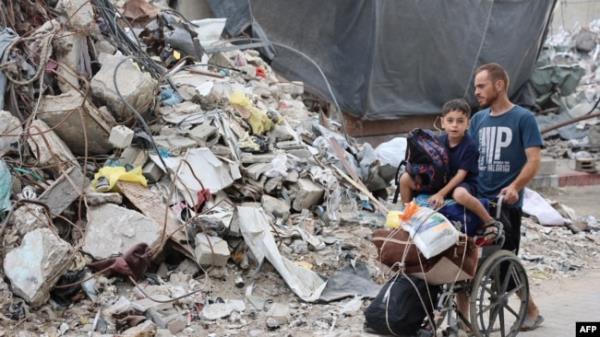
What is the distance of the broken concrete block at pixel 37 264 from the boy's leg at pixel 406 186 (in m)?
2.19

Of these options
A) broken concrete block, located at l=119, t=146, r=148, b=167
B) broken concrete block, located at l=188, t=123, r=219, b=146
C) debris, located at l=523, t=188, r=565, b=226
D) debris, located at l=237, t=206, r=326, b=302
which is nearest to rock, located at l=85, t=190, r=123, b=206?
broken concrete block, located at l=119, t=146, r=148, b=167

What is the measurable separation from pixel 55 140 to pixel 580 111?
1190 cm

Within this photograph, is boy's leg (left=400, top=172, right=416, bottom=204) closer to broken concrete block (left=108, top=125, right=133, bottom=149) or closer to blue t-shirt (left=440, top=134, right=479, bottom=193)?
blue t-shirt (left=440, top=134, right=479, bottom=193)

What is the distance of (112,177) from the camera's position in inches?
255

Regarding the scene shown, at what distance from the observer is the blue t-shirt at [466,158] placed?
4.92m

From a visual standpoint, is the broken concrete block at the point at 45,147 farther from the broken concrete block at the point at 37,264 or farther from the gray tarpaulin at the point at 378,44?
the gray tarpaulin at the point at 378,44

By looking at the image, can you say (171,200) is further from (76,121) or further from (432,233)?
(432,233)

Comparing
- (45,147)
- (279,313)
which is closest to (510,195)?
(279,313)

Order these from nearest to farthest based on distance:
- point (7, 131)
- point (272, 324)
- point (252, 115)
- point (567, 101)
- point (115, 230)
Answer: point (272, 324), point (115, 230), point (7, 131), point (252, 115), point (567, 101)

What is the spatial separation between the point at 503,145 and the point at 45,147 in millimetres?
3455

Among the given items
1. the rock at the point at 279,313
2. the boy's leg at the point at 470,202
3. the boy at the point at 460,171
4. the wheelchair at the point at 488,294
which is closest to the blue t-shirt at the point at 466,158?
the boy at the point at 460,171

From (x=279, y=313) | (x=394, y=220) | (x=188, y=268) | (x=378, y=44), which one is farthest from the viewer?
(x=378, y=44)

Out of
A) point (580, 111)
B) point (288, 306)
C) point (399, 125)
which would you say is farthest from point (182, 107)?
point (580, 111)

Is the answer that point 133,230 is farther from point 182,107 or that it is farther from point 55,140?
point 182,107
